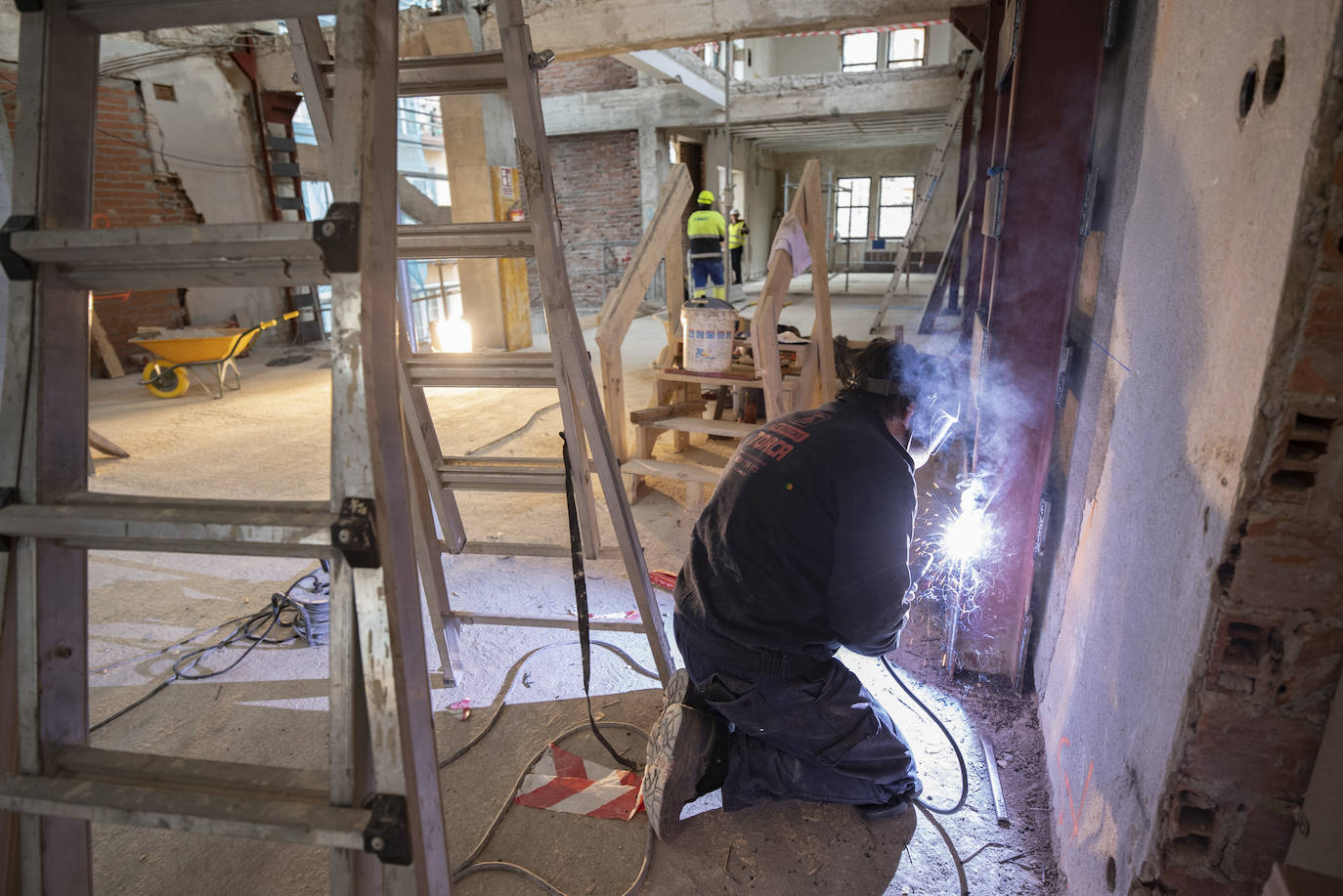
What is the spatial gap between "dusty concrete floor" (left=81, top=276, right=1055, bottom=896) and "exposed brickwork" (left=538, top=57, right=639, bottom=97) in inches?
415

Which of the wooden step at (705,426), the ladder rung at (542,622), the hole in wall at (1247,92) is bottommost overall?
the ladder rung at (542,622)

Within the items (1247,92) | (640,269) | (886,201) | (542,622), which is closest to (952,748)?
(542,622)

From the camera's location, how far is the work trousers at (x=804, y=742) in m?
2.10

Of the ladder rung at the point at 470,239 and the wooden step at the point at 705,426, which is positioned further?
the wooden step at the point at 705,426

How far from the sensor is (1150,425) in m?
1.55

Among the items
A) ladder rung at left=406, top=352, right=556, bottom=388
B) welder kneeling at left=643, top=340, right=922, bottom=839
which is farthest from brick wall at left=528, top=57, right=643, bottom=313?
welder kneeling at left=643, top=340, right=922, bottom=839

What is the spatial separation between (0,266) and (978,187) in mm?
6538

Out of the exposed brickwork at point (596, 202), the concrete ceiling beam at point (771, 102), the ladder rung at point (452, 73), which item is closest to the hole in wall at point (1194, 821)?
the ladder rung at point (452, 73)

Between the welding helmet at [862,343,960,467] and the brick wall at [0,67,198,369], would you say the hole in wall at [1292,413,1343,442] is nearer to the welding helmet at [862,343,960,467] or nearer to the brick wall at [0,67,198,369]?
the welding helmet at [862,343,960,467]

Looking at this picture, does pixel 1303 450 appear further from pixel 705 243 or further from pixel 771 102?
pixel 771 102

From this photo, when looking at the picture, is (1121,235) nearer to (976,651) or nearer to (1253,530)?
(1253,530)

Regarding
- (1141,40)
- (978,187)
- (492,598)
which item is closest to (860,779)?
(492,598)

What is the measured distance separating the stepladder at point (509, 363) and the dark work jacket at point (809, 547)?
0.36m

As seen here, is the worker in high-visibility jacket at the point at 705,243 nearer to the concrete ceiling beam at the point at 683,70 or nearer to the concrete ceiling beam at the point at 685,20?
the concrete ceiling beam at the point at 683,70
